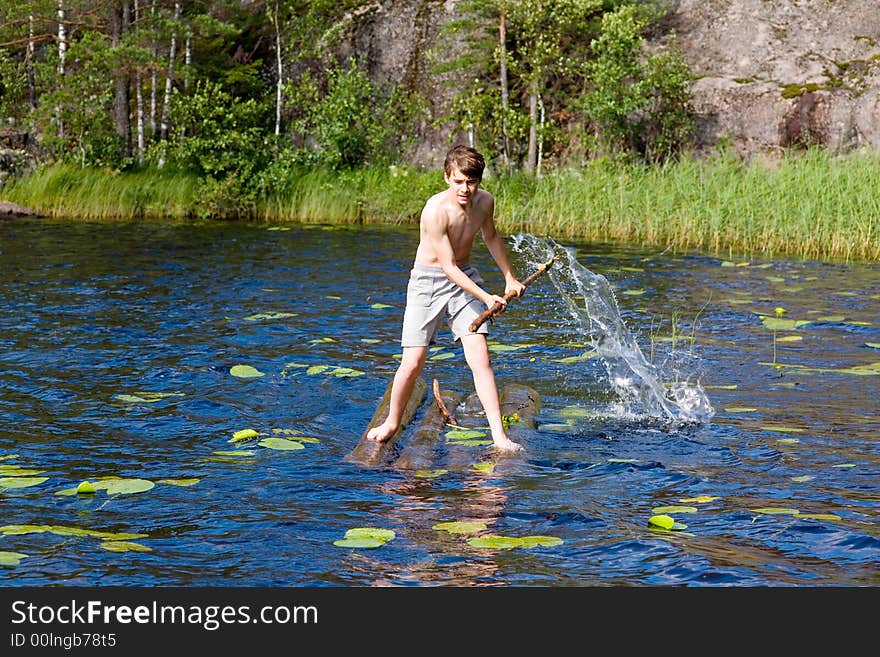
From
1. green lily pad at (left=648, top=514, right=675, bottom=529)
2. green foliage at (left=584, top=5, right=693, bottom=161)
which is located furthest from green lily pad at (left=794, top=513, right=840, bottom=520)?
green foliage at (left=584, top=5, right=693, bottom=161)

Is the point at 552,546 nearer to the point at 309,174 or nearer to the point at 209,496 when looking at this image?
the point at 209,496

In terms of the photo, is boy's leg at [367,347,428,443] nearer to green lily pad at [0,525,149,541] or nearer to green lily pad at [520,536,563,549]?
green lily pad at [520,536,563,549]

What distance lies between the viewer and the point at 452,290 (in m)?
7.05

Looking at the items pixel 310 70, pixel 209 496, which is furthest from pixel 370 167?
pixel 209 496

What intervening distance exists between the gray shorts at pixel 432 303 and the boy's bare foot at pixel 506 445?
0.64 m

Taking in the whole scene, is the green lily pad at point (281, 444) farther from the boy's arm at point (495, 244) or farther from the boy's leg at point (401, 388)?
the boy's arm at point (495, 244)

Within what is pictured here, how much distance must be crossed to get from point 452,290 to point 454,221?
43 cm

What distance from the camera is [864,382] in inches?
347

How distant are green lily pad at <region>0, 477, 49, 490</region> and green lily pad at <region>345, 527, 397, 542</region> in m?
1.86

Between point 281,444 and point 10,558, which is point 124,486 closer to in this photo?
point 10,558

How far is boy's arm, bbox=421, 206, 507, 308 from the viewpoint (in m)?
6.81

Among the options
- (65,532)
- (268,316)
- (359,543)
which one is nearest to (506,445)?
(359,543)
